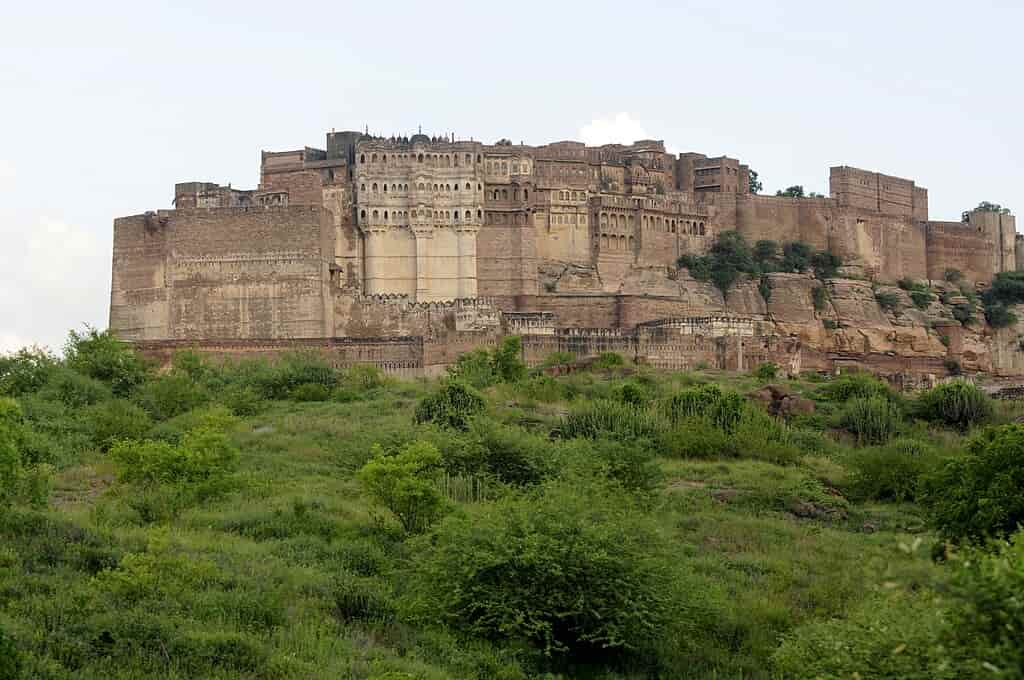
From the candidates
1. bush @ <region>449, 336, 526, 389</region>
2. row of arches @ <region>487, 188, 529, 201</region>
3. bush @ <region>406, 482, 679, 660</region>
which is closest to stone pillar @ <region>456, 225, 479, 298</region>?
row of arches @ <region>487, 188, 529, 201</region>

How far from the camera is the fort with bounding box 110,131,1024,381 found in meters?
48.2

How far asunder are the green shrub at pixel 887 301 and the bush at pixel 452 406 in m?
33.3

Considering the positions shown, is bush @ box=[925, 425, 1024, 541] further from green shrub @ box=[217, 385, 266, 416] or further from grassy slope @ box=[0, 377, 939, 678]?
green shrub @ box=[217, 385, 266, 416]

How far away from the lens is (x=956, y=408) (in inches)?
1535

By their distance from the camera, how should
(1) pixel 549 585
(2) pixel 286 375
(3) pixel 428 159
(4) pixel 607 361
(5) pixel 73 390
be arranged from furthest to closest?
(3) pixel 428 159 → (4) pixel 607 361 → (2) pixel 286 375 → (5) pixel 73 390 → (1) pixel 549 585

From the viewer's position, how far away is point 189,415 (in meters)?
34.1

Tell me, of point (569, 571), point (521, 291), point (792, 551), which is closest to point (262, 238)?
point (521, 291)

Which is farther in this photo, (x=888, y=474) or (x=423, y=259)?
(x=423, y=259)

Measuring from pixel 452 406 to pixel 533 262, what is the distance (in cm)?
2335

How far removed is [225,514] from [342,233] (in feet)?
102

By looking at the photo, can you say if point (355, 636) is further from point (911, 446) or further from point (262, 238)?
point (262, 238)

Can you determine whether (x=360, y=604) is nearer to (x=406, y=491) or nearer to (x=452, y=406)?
(x=406, y=491)

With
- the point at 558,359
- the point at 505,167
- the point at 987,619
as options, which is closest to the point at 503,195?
the point at 505,167

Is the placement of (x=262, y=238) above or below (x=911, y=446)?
above
